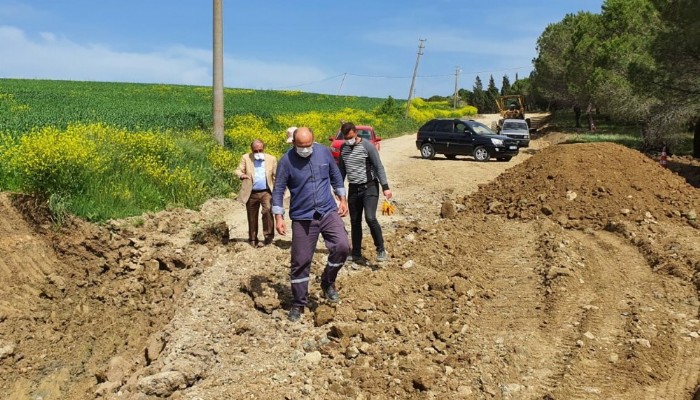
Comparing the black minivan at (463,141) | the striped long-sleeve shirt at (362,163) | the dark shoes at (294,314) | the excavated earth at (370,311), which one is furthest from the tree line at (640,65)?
the dark shoes at (294,314)

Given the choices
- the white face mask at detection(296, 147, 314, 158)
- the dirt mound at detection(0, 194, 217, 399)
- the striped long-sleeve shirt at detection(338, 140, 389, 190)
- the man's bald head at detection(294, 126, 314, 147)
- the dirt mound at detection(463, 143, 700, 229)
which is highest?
the man's bald head at detection(294, 126, 314, 147)

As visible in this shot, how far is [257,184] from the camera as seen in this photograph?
8.05 meters

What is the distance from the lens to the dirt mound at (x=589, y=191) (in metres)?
9.92

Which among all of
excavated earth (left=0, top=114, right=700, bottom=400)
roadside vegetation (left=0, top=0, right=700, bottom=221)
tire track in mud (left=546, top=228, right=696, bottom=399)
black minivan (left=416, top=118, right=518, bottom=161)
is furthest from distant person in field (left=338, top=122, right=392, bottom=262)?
black minivan (left=416, top=118, right=518, bottom=161)

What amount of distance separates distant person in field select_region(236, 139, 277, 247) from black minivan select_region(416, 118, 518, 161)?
1315cm

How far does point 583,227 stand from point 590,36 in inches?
1095

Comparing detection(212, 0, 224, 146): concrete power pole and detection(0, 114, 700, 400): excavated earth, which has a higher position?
detection(212, 0, 224, 146): concrete power pole

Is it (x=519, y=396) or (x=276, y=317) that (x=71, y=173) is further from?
(x=519, y=396)

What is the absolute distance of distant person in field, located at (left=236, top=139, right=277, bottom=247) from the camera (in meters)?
8.04

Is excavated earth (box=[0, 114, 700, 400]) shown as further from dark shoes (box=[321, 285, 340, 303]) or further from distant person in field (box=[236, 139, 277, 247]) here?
distant person in field (box=[236, 139, 277, 247])

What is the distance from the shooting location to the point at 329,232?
18.4 feet

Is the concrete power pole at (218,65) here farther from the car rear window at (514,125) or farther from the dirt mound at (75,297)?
the car rear window at (514,125)

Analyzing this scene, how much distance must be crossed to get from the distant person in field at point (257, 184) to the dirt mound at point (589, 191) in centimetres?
466

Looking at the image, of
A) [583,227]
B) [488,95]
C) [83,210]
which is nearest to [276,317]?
[83,210]
